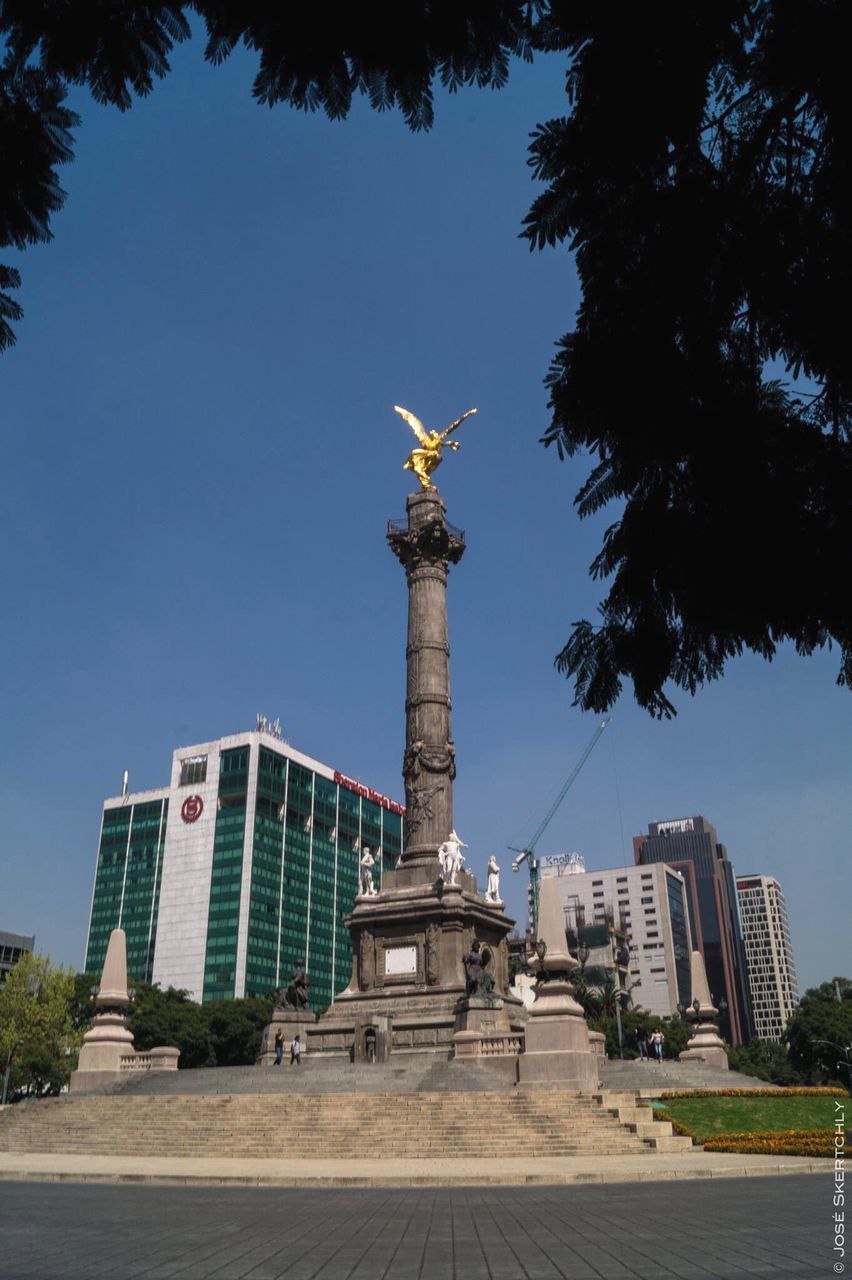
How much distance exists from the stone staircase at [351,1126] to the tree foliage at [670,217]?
20126 mm

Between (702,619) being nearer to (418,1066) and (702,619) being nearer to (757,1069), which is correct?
(418,1066)

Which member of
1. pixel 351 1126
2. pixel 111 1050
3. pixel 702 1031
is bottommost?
pixel 351 1126

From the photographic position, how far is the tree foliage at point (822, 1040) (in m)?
75.4

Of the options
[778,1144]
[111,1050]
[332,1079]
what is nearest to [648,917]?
[111,1050]

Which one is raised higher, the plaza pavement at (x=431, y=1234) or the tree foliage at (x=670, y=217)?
the tree foliage at (x=670, y=217)

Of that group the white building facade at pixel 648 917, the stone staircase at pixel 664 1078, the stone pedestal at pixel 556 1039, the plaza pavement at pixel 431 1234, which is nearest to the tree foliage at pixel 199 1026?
the stone staircase at pixel 664 1078

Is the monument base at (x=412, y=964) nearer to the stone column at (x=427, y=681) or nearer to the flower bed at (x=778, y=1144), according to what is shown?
the stone column at (x=427, y=681)

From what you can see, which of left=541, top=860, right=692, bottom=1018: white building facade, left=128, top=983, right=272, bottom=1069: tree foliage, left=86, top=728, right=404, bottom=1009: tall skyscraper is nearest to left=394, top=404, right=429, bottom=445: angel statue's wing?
left=128, top=983, right=272, bottom=1069: tree foliage

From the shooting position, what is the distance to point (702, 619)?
13.2 ft

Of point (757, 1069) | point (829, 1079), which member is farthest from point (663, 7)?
point (757, 1069)

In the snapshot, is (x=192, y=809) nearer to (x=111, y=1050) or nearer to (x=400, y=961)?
(x=400, y=961)

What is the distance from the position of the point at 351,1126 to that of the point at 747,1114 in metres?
9.28

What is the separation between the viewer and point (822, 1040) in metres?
76.2

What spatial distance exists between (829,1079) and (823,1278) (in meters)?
82.2
